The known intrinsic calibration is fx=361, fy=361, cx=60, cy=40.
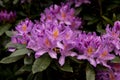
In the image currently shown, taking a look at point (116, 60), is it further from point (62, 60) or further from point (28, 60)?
point (28, 60)

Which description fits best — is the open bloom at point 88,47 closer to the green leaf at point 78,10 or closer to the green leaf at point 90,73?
the green leaf at point 90,73

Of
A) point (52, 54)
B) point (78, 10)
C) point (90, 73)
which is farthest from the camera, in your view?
point (78, 10)

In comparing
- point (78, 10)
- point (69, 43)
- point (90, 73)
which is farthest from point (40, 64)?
point (78, 10)

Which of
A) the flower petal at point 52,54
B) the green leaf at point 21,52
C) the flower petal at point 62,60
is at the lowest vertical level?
the flower petal at point 62,60

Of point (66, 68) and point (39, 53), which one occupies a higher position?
point (39, 53)

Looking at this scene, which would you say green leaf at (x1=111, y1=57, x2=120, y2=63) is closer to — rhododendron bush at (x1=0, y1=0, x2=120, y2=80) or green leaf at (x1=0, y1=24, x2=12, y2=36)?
rhododendron bush at (x1=0, y1=0, x2=120, y2=80)

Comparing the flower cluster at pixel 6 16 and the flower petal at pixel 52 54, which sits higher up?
the flower petal at pixel 52 54

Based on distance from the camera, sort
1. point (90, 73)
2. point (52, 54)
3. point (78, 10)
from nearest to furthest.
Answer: point (52, 54), point (90, 73), point (78, 10)

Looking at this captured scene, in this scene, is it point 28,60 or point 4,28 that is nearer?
point 28,60

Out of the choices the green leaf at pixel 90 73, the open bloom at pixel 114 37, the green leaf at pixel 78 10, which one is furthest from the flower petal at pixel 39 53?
the green leaf at pixel 78 10

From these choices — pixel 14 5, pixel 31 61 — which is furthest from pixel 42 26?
pixel 14 5

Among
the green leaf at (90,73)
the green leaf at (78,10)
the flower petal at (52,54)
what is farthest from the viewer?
the green leaf at (78,10)
